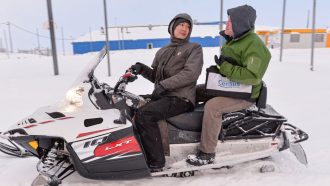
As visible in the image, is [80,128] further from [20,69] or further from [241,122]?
[20,69]

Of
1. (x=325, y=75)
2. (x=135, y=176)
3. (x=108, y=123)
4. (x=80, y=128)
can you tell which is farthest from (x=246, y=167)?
(x=325, y=75)

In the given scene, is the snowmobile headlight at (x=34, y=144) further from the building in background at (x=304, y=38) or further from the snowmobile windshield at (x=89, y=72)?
the building in background at (x=304, y=38)

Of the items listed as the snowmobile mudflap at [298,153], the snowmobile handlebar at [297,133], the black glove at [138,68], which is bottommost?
the snowmobile mudflap at [298,153]

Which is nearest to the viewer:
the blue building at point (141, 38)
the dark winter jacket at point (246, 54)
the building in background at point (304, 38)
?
the dark winter jacket at point (246, 54)

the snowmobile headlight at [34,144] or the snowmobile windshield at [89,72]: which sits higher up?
the snowmobile windshield at [89,72]

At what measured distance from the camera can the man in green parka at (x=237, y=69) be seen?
2438mm

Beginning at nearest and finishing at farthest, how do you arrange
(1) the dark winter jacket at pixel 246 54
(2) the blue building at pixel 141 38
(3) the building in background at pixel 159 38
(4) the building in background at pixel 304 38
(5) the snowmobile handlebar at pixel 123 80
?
(1) the dark winter jacket at pixel 246 54 → (5) the snowmobile handlebar at pixel 123 80 → (4) the building in background at pixel 304 38 → (3) the building in background at pixel 159 38 → (2) the blue building at pixel 141 38

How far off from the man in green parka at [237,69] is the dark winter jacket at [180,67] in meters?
0.20

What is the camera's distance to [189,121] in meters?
2.61

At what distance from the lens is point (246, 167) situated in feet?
9.03

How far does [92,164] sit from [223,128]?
1132 millimetres

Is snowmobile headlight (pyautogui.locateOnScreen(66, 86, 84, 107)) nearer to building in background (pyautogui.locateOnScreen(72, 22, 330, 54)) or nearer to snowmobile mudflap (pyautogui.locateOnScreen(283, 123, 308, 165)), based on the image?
snowmobile mudflap (pyautogui.locateOnScreen(283, 123, 308, 165))

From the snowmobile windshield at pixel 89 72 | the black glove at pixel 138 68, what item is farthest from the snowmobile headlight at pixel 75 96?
the black glove at pixel 138 68

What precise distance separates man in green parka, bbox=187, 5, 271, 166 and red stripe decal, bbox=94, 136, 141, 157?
0.50 m
